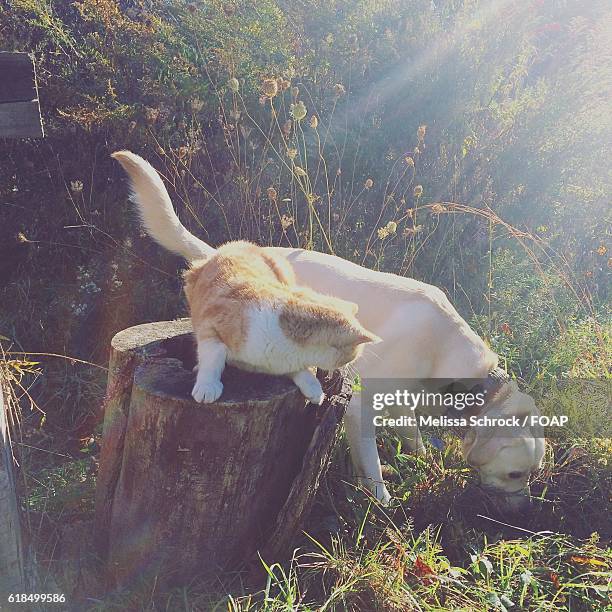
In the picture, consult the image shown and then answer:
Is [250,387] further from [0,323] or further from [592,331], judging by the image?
[592,331]

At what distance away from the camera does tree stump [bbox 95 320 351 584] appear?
178 centimetres

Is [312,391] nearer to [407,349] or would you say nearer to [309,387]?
[309,387]

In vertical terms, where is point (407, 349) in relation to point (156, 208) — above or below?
below

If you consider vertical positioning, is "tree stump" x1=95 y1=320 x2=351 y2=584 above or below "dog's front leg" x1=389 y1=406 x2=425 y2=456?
above

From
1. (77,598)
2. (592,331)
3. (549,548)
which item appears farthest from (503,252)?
(77,598)

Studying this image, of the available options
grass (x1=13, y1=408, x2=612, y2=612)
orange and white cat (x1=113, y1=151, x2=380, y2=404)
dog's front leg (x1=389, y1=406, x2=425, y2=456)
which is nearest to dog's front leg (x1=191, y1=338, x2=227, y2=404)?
orange and white cat (x1=113, y1=151, x2=380, y2=404)

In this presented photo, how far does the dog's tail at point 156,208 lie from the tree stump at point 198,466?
29.7 inches

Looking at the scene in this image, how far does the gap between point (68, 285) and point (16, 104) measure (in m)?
1.73

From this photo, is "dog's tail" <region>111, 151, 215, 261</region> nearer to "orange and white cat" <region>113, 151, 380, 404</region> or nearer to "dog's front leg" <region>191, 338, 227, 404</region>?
"orange and white cat" <region>113, 151, 380, 404</region>

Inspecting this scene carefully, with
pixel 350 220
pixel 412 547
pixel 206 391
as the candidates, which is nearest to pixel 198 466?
pixel 206 391

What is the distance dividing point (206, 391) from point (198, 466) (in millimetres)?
263

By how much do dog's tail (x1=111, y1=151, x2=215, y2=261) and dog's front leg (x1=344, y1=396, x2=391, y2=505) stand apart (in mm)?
1044

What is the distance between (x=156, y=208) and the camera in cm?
265

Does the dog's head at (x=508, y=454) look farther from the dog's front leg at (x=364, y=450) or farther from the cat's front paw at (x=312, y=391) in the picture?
the cat's front paw at (x=312, y=391)
